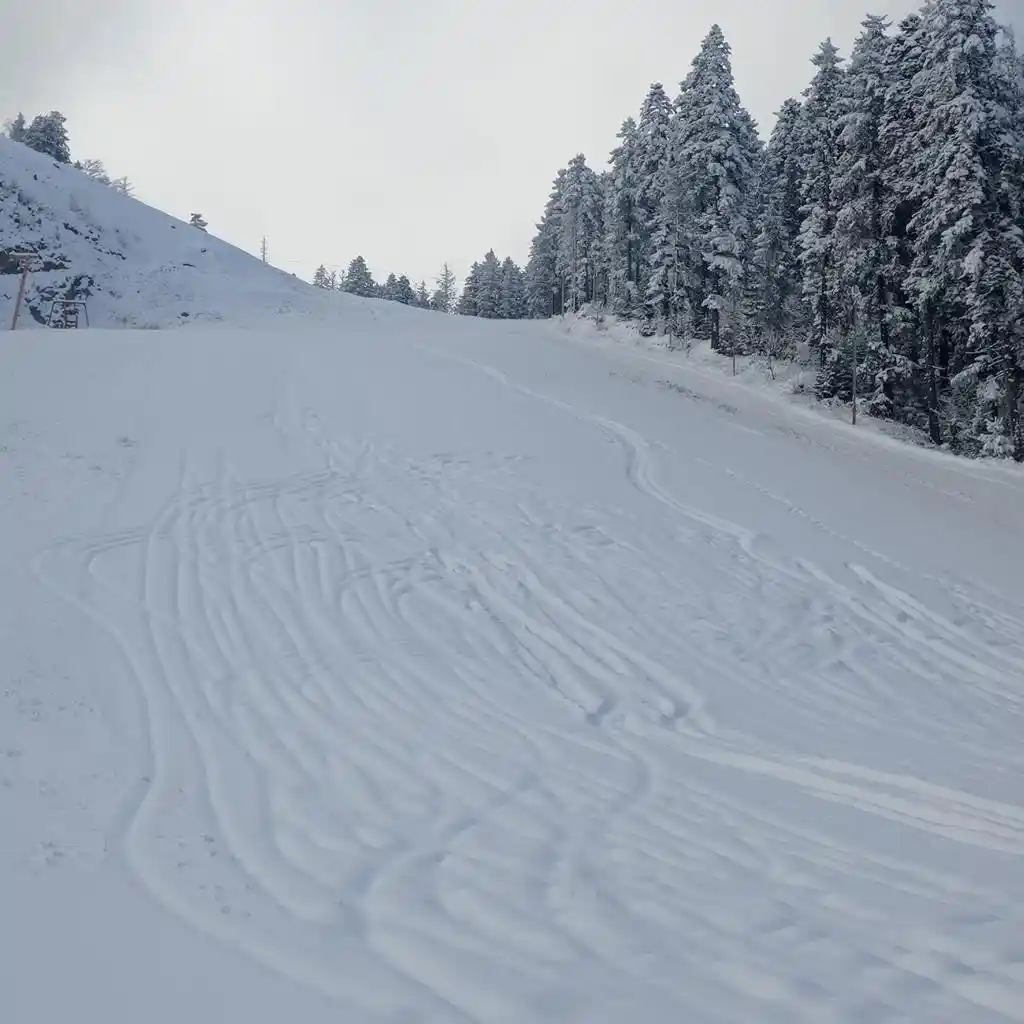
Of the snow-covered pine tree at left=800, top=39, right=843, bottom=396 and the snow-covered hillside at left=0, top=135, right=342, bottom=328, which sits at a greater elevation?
the snow-covered pine tree at left=800, top=39, right=843, bottom=396

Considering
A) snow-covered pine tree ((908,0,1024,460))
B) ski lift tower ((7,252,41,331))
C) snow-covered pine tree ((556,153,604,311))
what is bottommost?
ski lift tower ((7,252,41,331))

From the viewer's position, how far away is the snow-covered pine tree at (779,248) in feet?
119

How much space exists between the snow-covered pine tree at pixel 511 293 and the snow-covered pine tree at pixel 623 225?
2414 centimetres

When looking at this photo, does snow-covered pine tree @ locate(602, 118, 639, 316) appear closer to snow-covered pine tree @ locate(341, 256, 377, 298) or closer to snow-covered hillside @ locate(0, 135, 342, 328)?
snow-covered hillside @ locate(0, 135, 342, 328)

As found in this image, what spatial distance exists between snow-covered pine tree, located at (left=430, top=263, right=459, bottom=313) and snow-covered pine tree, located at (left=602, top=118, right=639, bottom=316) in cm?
4113

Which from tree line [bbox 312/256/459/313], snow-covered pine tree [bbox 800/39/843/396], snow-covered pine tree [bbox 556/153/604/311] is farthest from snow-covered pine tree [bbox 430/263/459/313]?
snow-covered pine tree [bbox 800/39/843/396]

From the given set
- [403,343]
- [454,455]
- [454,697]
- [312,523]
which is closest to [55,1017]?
[454,697]

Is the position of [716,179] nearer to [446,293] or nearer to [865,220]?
[865,220]

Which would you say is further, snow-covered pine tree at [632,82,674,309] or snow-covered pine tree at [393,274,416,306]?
snow-covered pine tree at [393,274,416,306]

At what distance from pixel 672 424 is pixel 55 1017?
1842 centimetres

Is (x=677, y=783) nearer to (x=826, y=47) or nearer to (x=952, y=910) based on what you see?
(x=952, y=910)

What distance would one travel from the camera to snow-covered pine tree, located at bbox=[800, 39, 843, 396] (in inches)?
1185

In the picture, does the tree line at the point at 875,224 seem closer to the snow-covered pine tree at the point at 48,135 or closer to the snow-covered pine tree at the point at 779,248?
the snow-covered pine tree at the point at 779,248

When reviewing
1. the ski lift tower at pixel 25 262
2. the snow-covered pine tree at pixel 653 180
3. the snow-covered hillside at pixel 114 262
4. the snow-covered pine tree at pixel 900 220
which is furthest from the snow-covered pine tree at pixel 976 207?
the ski lift tower at pixel 25 262
